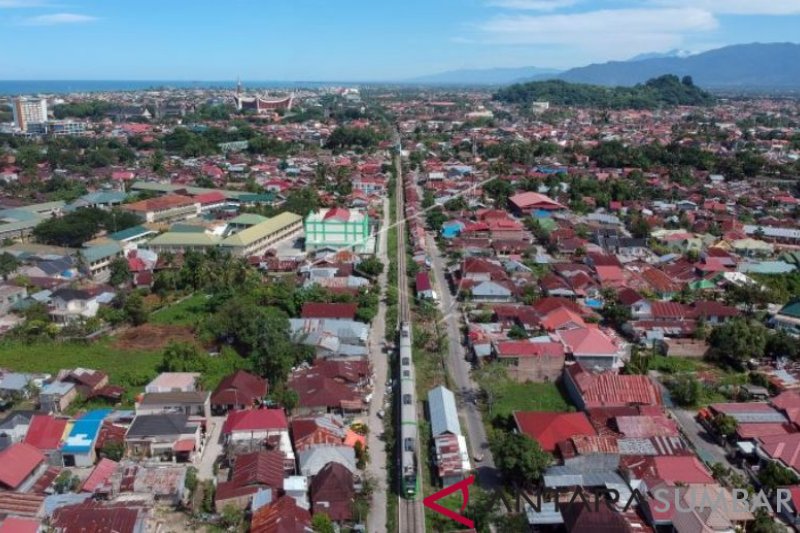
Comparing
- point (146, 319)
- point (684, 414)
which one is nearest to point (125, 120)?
point (146, 319)

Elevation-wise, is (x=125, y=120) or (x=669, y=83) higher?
(x=669, y=83)

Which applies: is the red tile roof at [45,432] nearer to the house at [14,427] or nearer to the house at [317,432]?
the house at [14,427]

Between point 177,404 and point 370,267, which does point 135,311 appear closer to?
point 177,404

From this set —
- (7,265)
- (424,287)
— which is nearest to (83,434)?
(424,287)

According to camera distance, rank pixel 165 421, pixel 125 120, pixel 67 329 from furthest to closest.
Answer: pixel 125 120 < pixel 67 329 < pixel 165 421

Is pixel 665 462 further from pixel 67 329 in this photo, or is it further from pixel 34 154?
pixel 34 154

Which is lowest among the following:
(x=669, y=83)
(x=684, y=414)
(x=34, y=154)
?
(x=684, y=414)
